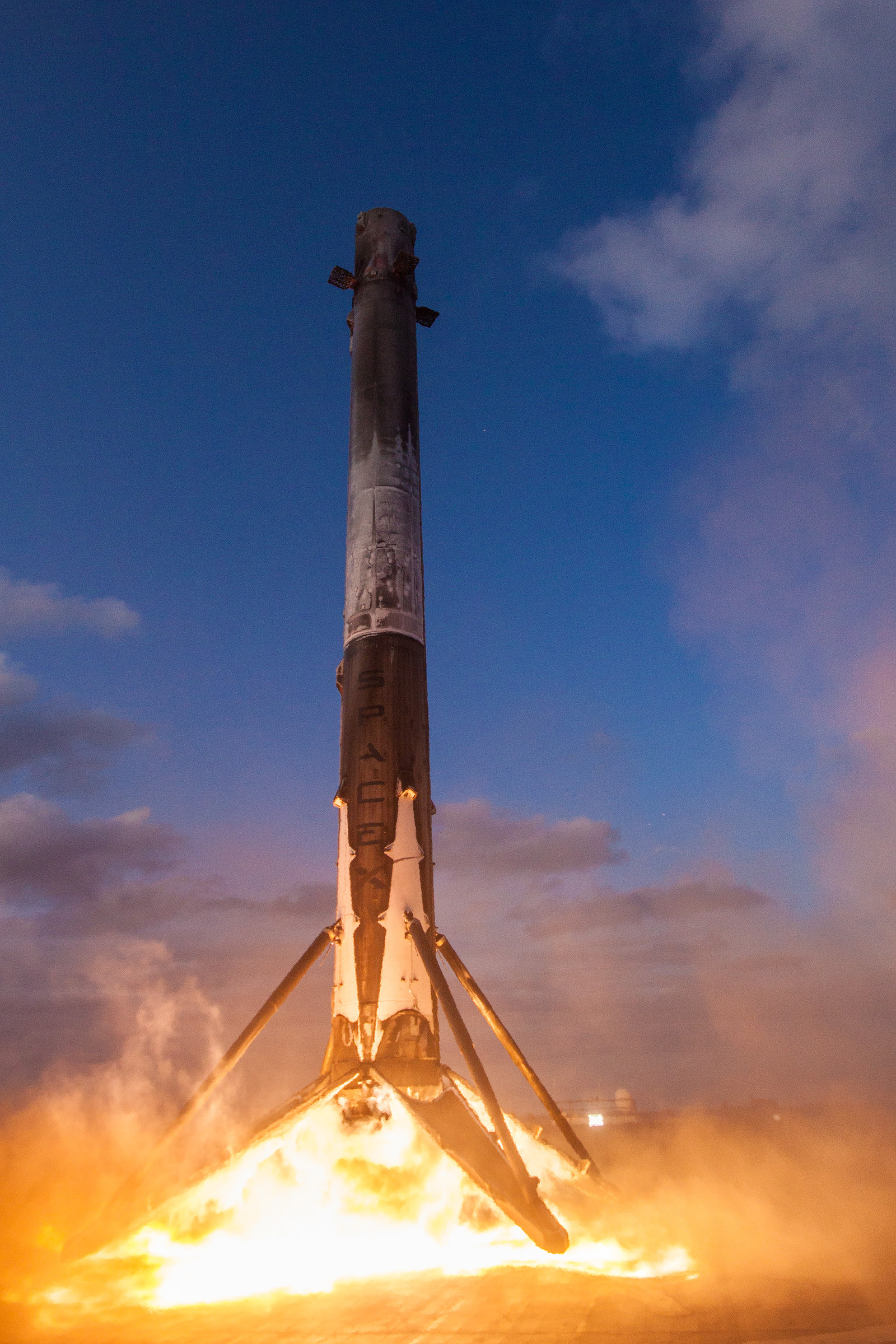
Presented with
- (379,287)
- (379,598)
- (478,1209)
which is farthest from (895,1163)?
(379,287)

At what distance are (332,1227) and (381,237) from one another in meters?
20.0

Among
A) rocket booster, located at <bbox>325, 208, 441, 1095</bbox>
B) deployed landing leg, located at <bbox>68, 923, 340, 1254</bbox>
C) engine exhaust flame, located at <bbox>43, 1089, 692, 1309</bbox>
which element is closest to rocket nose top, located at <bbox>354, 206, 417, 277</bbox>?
rocket booster, located at <bbox>325, 208, 441, 1095</bbox>

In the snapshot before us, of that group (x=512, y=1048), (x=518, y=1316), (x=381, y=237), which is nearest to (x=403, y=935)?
(x=512, y=1048)

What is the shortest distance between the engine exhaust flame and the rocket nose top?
17.8m

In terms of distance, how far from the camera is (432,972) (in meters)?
13.1

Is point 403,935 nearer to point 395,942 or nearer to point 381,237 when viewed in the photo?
point 395,942

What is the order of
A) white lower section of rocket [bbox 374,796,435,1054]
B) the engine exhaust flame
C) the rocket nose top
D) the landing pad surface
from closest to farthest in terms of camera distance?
the landing pad surface, the engine exhaust flame, white lower section of rocket [bbox 374,796,435,1054], the rocket nose top

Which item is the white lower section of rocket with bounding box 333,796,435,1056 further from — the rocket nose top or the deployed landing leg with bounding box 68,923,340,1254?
the rocket nose top

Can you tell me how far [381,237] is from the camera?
19.5m

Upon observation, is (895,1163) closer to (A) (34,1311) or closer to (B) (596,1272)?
(B) (596,1272)

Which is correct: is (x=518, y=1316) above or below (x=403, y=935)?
below

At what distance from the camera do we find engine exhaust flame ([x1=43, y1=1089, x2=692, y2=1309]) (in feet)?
34.5

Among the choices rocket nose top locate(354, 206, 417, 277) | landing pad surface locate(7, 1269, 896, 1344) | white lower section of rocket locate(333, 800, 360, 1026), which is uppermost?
rocket nose top locate(354, 206, 417, 277)

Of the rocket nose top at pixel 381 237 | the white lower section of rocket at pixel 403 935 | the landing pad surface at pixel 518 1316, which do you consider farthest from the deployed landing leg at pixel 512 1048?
the rocket nose top at pixel 381 237
